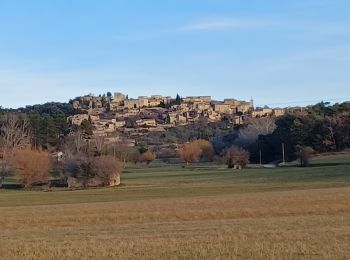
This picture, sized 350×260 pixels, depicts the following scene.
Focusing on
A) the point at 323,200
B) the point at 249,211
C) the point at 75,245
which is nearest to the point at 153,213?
the point at 249,211

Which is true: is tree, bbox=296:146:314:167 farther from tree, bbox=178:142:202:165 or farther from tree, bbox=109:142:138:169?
tree, bbox=178:142:202:165

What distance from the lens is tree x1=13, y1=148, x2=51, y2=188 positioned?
105875mm

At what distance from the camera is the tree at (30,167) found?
347 feet

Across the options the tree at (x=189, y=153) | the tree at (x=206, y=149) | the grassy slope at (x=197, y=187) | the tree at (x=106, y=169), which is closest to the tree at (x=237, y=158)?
the grassy slope at (x=197, y=187)

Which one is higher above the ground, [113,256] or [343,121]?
[343,121]

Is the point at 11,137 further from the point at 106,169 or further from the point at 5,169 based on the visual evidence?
the point at 106,169

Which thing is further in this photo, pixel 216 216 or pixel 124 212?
pixel 124 212

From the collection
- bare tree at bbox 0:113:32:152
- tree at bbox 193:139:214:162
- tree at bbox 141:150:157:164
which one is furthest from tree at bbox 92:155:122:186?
tree at bbox 193:139:214:162

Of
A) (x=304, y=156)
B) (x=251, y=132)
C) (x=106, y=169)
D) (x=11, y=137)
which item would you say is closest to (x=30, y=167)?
(x=106, y=169)

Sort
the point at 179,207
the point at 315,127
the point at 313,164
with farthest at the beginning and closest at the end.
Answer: the point at 315,127, the point at 313,164, the point at 179,207

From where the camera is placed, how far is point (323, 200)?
136 ft

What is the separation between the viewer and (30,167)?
106062 mm

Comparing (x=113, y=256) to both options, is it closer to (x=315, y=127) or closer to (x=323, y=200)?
(x=323, y=200)

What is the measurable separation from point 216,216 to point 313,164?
300 ft
